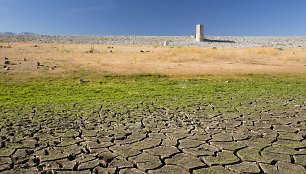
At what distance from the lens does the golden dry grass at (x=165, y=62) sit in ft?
57.3

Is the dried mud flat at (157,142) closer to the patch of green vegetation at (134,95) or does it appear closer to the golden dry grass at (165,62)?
the patch of green vegetation at (134,95)

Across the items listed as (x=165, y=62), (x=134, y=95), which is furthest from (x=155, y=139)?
(x=165, y=62)

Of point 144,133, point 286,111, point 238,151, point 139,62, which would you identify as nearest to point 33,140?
point 144,133

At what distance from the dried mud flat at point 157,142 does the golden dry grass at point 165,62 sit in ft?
30.5

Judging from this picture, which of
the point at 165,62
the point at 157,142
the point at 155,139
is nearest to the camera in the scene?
the point at 157,142

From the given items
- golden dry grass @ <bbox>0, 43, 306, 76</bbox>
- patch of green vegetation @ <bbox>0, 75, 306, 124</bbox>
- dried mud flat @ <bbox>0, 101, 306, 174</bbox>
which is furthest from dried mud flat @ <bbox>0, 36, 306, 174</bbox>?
golden dry grass @ <bbox>0, 43, 306, 76</bbox>

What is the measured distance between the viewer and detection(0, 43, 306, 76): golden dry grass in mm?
17469

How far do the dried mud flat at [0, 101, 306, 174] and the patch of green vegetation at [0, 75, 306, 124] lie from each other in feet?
2.30

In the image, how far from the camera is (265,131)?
248 inches

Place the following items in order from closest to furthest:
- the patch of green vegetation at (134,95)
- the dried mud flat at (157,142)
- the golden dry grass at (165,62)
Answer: the dried mud flat at (157,142) < the patch of green vegetation at (134,95) < the golden dry grass at (165,62)

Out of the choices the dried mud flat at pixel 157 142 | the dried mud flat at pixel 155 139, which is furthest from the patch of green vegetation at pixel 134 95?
the dried mud flat at pixel 157 142

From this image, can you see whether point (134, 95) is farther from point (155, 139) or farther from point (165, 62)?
point (165, 62)

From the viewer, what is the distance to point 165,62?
21172 millimetres

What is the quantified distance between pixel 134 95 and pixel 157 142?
5286 mm
